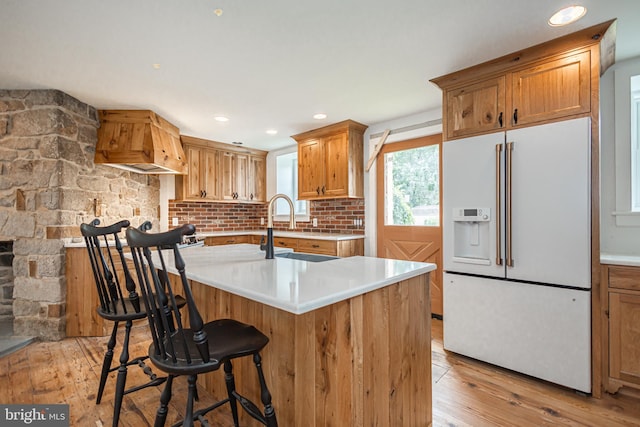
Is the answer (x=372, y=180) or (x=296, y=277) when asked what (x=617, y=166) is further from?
(x=296, y=277)

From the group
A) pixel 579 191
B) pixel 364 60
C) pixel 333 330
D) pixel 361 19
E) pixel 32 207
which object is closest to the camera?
pixel 333 330

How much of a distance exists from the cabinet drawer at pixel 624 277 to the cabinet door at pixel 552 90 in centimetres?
101

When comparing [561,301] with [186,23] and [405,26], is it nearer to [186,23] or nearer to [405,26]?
[405,26]

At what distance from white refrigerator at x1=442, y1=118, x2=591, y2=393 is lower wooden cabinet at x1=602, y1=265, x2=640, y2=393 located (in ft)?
0.42

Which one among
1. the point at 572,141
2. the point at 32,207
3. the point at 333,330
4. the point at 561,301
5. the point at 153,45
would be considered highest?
the point at 153,45

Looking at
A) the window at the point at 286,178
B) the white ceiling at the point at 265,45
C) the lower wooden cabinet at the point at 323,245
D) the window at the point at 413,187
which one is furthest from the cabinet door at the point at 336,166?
the window at the point at 286,178

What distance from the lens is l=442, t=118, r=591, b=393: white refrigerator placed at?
6.54ft

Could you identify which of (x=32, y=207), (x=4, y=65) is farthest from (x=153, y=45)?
(x=32, y=207)

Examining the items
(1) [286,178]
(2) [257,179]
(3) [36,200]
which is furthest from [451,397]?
(2) [257,179]

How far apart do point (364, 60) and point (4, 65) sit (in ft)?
8.96

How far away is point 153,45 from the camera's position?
2.09 m

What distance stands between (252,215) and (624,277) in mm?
4983

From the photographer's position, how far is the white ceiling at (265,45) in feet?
5.74

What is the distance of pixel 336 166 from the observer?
155 inches
